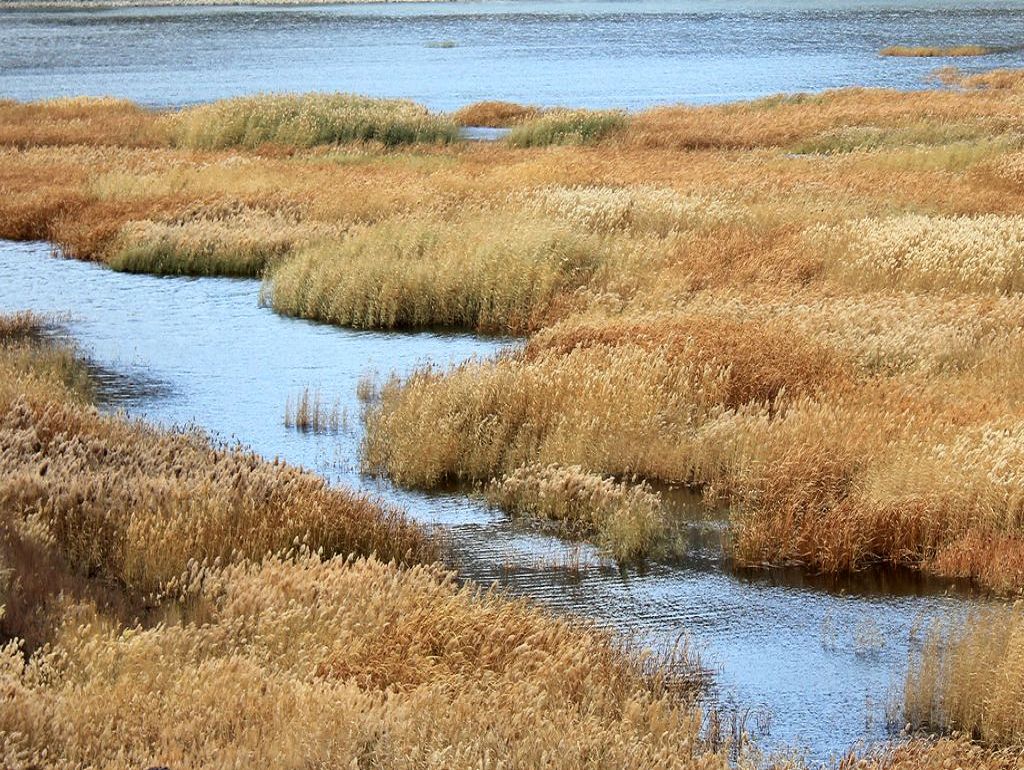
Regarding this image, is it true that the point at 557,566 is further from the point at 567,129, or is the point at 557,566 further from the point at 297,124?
the point at 567,129

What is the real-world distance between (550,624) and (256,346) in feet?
34.8

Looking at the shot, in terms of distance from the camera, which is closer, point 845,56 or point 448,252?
point 448,252

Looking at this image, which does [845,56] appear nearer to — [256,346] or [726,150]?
[726,150]

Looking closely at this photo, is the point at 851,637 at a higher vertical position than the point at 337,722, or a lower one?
lower

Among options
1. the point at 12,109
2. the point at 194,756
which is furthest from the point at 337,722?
the point at 12,109

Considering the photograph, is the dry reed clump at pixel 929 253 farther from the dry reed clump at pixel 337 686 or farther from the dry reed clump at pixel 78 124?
the dry reed clump at pixel 78 124

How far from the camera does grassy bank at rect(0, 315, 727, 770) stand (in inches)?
241

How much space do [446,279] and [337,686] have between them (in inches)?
532

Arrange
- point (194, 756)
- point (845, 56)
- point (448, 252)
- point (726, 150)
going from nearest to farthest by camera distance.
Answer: point (194, 756) → point (448, 252) → point (726, 150) → point (845, 56)

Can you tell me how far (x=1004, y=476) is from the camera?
36.0 ft

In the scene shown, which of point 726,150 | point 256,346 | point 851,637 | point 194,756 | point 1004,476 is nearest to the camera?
point 194,756

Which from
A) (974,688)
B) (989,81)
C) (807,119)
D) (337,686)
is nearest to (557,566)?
(974,688)

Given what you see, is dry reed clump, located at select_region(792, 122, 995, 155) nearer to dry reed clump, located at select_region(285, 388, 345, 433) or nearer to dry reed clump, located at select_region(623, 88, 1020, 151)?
dry reed clump, located at select_region(623, 88, 1020, 151)

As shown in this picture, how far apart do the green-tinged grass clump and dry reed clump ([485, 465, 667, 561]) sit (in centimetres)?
2658
